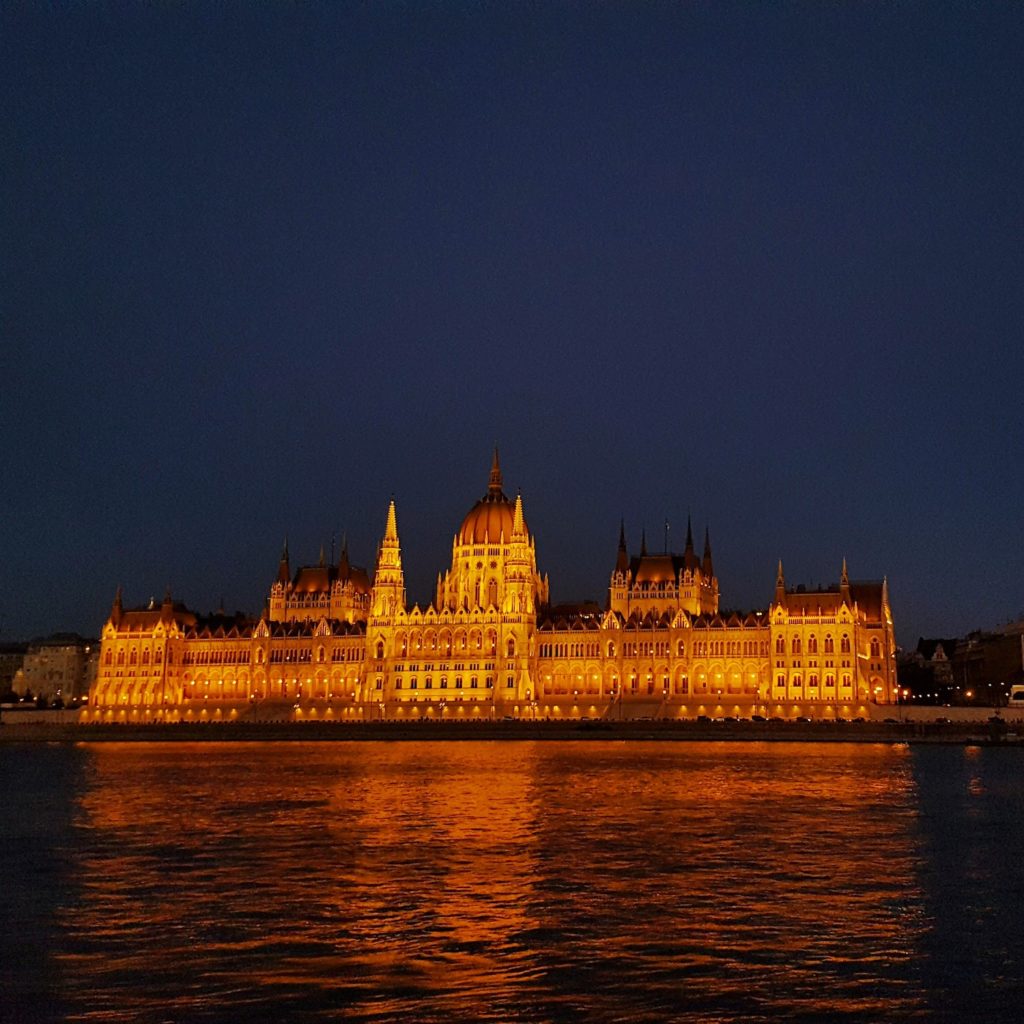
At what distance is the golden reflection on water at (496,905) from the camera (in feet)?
65.8

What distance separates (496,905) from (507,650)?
11510 cm

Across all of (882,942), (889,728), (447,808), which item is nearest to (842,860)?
(882,942)

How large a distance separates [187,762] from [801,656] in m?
70.2

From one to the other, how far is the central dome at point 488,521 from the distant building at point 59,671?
62561 millimetres

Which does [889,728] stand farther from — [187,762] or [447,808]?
[447,808]

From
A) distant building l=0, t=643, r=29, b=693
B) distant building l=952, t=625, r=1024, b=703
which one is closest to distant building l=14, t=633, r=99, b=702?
distant building l=0, t=643, r=29, b=693

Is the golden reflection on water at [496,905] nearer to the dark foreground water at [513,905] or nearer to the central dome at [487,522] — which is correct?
the dark foreground water at [513,905]

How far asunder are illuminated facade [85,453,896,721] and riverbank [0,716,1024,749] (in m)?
12.9

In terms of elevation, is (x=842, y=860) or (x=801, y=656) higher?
(x=801, y=656)

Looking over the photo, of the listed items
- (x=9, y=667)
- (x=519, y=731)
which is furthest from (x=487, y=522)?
(x=9, y=667)

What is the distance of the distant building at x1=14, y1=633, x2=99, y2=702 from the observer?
186 m

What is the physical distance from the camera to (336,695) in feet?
491

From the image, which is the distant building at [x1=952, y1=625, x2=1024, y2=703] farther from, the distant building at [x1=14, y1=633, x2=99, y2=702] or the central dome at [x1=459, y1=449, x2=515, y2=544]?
the distant building at [x1=14, y1=633, x2=99, y2=702]

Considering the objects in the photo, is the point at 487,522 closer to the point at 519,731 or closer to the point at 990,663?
the point at 519,731
